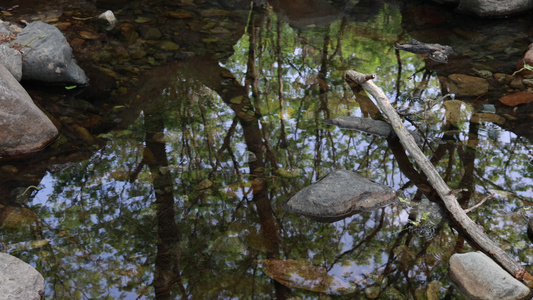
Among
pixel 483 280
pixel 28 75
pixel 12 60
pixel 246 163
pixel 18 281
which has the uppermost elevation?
pixel 12 60

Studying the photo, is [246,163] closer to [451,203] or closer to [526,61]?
[451,203]

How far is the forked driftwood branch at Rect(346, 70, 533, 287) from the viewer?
3456 mm

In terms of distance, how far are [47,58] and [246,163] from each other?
2.68 m

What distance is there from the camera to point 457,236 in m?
3.91

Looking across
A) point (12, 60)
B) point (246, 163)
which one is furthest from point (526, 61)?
point (12, 60)

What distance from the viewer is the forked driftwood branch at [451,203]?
3.46 m

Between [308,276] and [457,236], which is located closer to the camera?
[308,276]

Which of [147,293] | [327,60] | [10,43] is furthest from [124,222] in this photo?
[327,60]

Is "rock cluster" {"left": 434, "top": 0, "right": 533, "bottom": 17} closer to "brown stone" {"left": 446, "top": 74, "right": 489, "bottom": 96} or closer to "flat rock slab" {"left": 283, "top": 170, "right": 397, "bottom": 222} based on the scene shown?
"brown stone" {"left": 446, "top": 74, "right": 489, "bottom": 96}

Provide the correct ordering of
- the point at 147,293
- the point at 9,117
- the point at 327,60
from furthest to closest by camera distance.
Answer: the point at 327,60 < the point at 9,117 < the point at 147,293

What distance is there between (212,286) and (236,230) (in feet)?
2.05

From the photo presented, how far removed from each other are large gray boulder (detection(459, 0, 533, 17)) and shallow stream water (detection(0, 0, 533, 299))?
509 millimetres

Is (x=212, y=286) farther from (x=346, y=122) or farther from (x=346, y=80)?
(x=346, y=80)

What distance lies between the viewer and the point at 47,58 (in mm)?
5797
